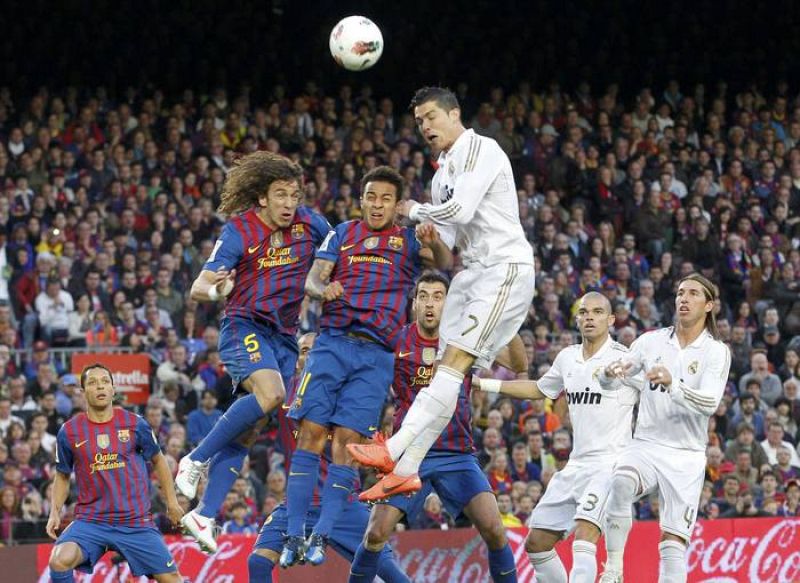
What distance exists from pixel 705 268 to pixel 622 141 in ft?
8.31

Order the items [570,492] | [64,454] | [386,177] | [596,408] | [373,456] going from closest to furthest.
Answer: [373,456] < [386,177] < [570,492] < [596,408] < [64,454]

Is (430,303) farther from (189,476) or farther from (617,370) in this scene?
(189,476)

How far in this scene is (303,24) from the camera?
23.1 meters

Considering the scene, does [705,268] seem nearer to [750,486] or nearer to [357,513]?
[750,486]

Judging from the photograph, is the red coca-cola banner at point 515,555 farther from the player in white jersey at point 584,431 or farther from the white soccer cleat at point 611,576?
the white soccer cleat at point 611,576

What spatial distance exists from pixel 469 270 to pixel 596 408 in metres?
2.32

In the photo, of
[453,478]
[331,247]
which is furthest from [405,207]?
[453,478]

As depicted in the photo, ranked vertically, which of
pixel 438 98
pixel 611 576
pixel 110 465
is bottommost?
pixel 611 576

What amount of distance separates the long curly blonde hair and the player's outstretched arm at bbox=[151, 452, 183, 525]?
7.00 ft

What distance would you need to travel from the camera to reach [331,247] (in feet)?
30.2

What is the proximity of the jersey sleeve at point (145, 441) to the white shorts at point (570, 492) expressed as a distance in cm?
280

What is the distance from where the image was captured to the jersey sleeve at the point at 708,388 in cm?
926

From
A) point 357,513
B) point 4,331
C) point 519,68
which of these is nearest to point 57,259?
point 4,331

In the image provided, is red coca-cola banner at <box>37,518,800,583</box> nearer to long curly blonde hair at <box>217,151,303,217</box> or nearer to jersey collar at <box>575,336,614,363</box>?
Answer: jersey collar at <box>575,336,614,363</box>
